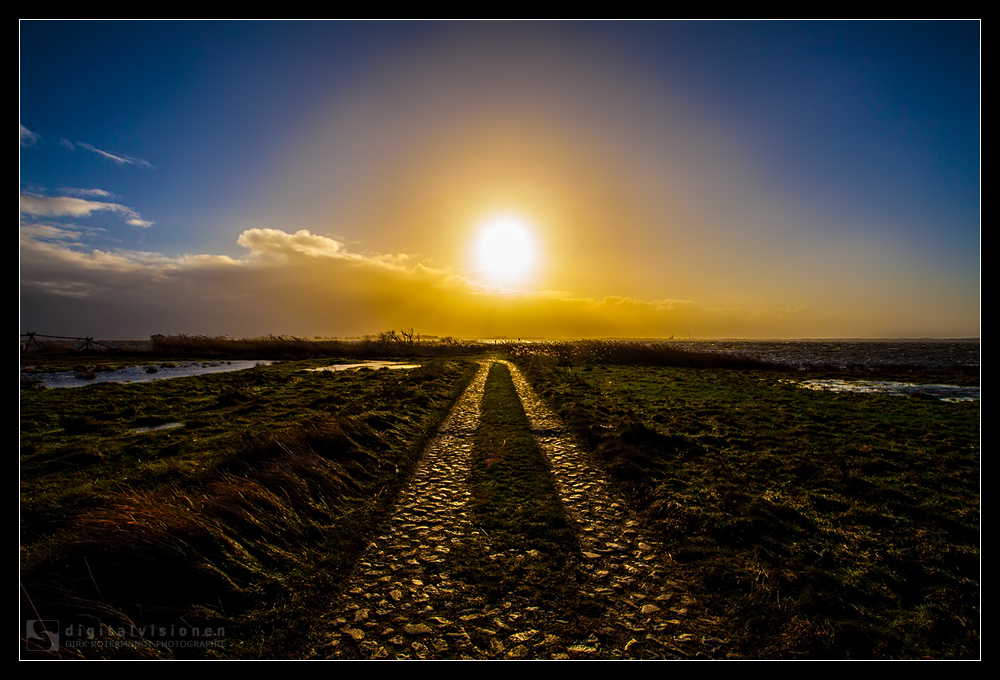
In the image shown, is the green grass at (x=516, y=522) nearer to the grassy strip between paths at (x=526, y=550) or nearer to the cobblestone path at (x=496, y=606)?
the grassy strip between paths at (x=526, y=550)

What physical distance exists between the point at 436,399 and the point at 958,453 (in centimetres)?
2018

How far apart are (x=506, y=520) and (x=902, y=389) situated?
3845cm

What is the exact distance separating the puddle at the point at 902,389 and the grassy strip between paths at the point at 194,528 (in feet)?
107

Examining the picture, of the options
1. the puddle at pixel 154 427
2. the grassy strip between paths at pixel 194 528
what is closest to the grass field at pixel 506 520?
the grassy strip between paths at pixel 194 528

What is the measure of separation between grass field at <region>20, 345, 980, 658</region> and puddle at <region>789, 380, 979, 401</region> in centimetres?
1481

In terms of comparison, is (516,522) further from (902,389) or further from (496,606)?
(902,389)

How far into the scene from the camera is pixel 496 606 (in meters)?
4.76

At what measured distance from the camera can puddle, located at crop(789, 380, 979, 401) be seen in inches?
1030

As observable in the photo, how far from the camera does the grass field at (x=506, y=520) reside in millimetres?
4445

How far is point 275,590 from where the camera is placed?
5.08 metres
